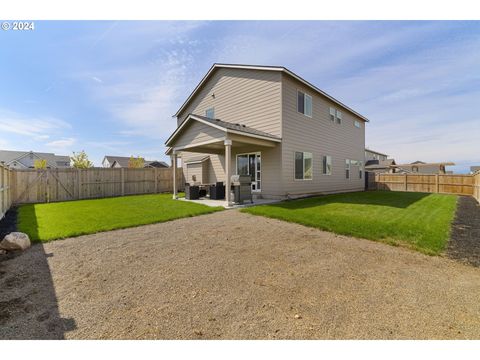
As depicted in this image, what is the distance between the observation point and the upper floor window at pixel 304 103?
12.3 metres

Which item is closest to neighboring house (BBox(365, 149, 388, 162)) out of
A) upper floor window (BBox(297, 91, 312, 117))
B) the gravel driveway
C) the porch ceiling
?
upper floor window (BBox(297, 91, 312, 117))

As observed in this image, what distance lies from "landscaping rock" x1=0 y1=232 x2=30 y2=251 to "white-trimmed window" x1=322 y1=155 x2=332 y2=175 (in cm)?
1379

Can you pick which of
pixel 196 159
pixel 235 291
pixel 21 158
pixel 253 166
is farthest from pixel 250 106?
pixel 21 158

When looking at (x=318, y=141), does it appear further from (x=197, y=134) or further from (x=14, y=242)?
(x=14, y=242)

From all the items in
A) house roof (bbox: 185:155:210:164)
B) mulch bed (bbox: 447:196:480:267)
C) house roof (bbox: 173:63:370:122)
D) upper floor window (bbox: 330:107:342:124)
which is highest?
house roof (bbox: 173:63:370:122)

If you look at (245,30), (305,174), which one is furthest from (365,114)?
(245,30)

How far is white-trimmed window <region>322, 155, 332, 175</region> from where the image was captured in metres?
14.3

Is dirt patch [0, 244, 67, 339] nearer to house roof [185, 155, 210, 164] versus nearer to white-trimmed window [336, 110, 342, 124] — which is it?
house roof [185, 155, 210, 164]

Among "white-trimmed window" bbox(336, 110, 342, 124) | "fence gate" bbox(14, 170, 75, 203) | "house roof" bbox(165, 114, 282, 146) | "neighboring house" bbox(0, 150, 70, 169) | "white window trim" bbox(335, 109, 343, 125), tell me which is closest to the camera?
"house roof" bbox(165, 114, 282, 146)

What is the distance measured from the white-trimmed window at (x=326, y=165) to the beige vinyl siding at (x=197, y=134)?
25.2 feet

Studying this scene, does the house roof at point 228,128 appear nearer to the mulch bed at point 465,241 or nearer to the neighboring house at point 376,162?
the mulch bed at point 465,241

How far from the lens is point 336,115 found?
1570cm
